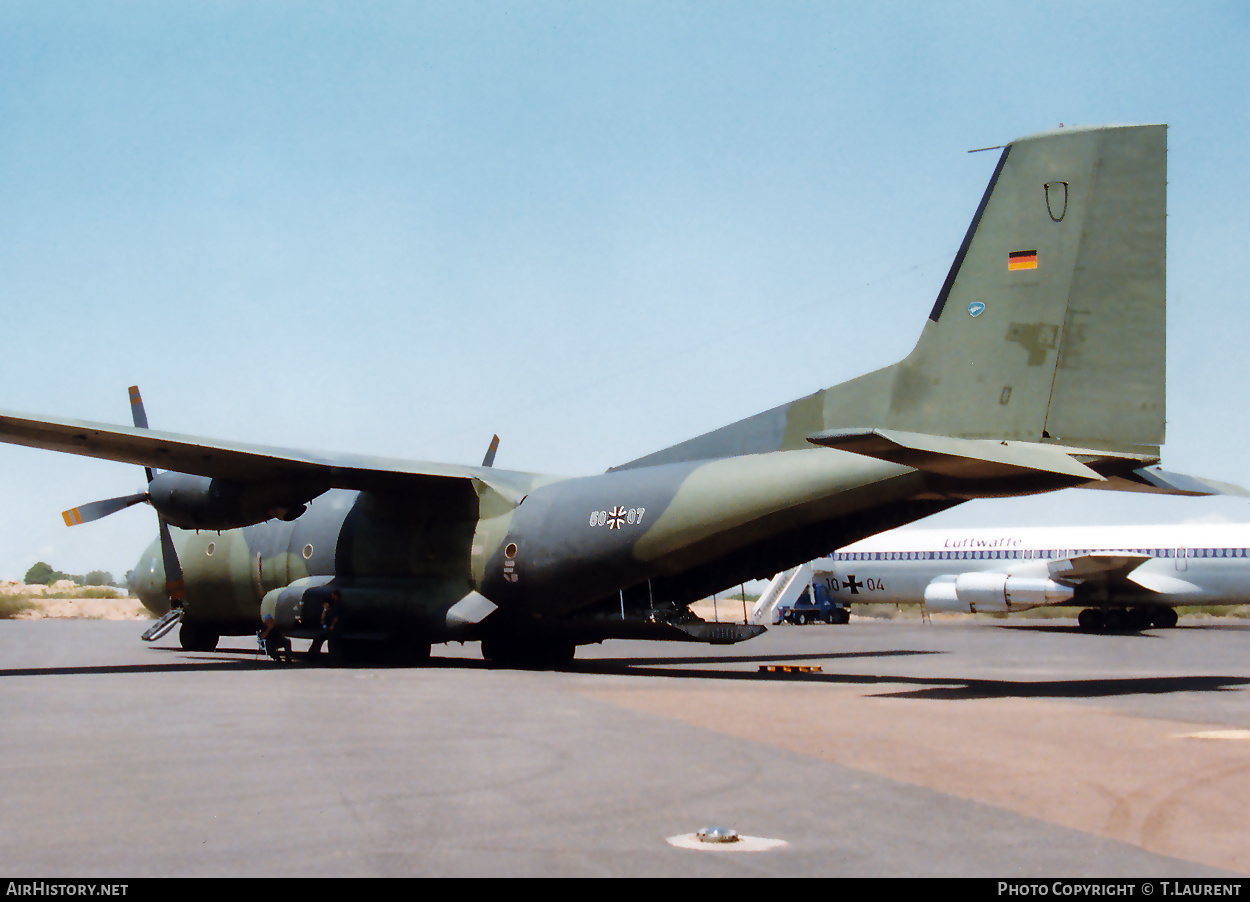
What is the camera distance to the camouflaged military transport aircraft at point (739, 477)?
12.6m

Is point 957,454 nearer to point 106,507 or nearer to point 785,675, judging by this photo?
point 785,675

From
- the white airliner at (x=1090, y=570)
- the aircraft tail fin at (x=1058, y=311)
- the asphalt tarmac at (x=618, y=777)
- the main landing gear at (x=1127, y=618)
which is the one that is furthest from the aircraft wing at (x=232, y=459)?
the main landing gear at (x=1127, y=618)

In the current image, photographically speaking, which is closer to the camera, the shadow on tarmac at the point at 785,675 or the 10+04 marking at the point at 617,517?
the shadow on tarmac at the point at 785,675

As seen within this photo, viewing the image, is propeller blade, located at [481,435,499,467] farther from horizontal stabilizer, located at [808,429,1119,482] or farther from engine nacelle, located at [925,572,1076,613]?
engine nacelle, located at [925,572,1076,613]

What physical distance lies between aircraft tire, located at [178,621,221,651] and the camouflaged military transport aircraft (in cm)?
30

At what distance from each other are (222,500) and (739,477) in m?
8.94

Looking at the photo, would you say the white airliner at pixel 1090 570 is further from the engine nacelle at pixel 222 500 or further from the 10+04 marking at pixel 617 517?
the engine nacelle at pixel 222 500

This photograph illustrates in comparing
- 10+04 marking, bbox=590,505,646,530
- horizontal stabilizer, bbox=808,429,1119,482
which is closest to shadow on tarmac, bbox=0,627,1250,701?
10+04 marking, bbox=590,505,646,530

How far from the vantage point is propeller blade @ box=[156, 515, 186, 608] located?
21953mm

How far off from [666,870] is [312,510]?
1685cm

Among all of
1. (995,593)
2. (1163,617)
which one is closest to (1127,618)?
(1163,617)

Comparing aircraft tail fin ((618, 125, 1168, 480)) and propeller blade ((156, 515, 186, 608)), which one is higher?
aircraft tail fin ((618, 125, 1168, 480))

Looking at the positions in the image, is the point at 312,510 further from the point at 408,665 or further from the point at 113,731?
the point at 113,731

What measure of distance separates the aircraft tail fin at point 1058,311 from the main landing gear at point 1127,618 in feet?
91.0
